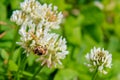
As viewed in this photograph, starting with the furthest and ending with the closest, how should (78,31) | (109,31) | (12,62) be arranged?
(109,31) < (78,31) < (12,62)

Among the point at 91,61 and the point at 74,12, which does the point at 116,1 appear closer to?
the point at 74,12

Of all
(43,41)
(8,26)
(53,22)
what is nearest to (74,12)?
(8,26)

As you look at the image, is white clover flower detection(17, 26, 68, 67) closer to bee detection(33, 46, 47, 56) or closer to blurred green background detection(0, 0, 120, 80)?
bee detection(33, 46, 47, 56)

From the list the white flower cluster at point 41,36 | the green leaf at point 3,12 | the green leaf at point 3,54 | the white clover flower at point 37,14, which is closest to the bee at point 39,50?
the white flower cluster at point 41,36

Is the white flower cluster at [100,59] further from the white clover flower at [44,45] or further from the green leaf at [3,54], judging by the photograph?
the green leaf at [3,54]

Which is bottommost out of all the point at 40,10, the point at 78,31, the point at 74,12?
the point at 40,10

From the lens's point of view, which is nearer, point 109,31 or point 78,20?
point 78,20

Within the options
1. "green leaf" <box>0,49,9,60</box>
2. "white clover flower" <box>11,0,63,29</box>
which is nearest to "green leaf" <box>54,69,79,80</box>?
"green leaf" <box>0,49,9,60</box>

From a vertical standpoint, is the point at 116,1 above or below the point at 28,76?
above
